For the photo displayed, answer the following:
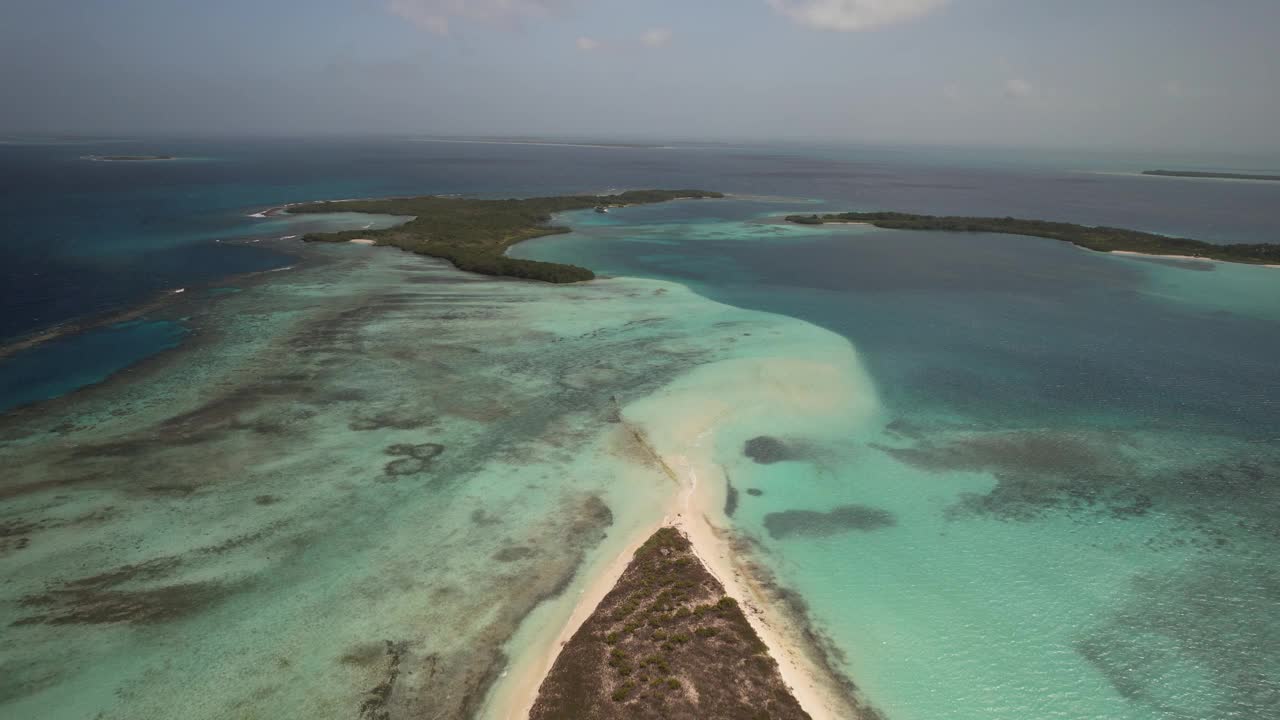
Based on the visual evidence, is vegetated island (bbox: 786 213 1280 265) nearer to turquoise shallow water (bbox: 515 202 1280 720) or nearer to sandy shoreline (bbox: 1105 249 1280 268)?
sandy shoreline (bbox: 1105 249 1280 268)

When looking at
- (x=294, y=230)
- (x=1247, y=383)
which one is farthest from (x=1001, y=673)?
(x=294, y=230)

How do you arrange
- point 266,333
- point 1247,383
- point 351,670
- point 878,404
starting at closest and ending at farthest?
point 351,670
point 878,404
point 1247,383
point 266,333

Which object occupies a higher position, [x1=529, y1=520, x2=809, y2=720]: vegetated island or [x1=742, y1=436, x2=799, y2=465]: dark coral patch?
[x1=742, y1=436, x2=799, y2=465]: dark coral patch

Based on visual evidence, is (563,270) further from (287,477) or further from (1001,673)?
(1001,673)

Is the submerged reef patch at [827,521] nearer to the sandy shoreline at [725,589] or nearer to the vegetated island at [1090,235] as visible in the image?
the sandy shoreline at [725,589]

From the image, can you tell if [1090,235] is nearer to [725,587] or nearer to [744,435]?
[744,435]

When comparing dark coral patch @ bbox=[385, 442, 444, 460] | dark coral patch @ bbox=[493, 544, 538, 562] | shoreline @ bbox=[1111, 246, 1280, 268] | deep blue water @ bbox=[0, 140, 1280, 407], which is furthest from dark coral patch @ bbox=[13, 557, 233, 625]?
shoreline @ bbox=[1111, 246, 1280, 268]
